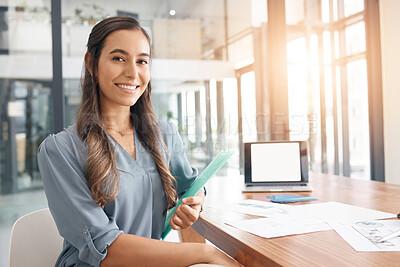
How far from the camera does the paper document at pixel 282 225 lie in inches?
39.0

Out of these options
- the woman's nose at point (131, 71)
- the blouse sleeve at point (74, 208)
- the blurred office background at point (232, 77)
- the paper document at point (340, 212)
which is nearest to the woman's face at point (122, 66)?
the woman's nose at point (131, 71)

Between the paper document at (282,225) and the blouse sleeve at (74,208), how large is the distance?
38 centimetres

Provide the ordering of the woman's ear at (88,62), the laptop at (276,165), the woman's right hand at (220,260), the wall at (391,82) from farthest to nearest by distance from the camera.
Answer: the wall at (391,82) < the laptop at (276,165) < the woman's ear at (88,62) < the woman's right hand at (220,260)

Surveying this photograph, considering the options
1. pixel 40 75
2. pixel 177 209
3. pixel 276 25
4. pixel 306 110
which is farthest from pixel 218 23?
pixel 177 209

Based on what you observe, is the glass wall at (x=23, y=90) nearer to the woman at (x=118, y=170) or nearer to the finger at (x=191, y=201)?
the woman at (x=118, y=170)

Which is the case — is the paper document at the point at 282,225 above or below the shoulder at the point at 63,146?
below

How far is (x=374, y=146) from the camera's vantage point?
3564mm

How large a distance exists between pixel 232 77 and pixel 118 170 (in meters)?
1.96

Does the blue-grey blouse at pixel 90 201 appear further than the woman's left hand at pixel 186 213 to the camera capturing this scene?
No

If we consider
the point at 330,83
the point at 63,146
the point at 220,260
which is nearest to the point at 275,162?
the point at 220,260

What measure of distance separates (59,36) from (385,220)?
2.17 metres

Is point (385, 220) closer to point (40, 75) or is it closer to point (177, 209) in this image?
point (177, 209)

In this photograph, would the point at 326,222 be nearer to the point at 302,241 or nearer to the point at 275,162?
the point at 302,241

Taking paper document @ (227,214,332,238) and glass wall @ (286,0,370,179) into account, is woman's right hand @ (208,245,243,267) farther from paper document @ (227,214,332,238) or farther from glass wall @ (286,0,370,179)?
glass wall @ (286,0,370,179)
